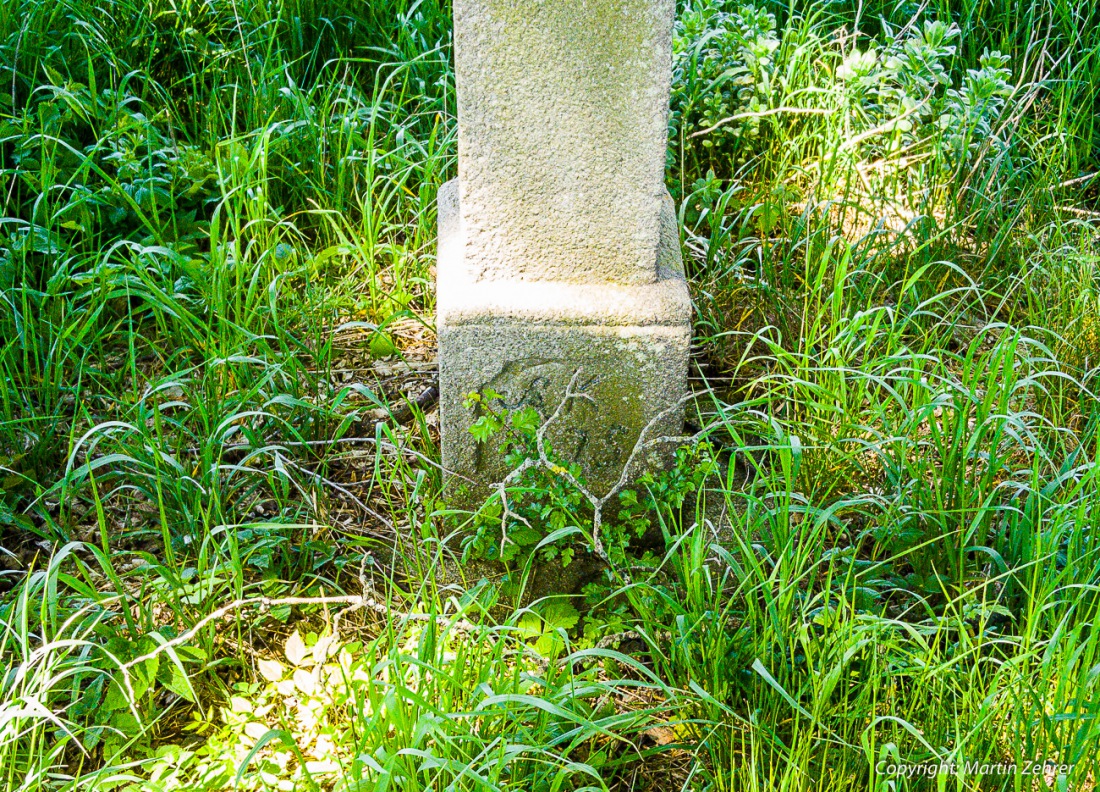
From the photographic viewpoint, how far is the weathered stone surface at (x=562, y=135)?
1613mm

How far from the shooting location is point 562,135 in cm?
170

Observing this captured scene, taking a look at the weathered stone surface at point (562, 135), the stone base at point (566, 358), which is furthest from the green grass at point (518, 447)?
the weathered stone surface at point (562, 135)

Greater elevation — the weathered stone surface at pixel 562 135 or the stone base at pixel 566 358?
the weathered stone surface at pixel 562 135

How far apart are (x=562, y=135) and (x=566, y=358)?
37cm

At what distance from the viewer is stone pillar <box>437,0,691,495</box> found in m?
1.63

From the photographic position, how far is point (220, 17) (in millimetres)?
3070

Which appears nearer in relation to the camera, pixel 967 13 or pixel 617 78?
pixel 617 78

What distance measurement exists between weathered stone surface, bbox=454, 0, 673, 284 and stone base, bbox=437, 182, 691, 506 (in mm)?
54

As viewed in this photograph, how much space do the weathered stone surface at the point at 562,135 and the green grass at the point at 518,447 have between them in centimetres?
34

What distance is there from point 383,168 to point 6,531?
4.27 feet

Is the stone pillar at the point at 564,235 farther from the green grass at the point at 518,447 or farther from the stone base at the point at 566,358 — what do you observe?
the green grass at the point at 518,447

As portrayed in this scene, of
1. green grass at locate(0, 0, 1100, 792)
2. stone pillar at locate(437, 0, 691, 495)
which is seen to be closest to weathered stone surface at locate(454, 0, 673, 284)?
stone pillar at locate(437, 0, 691, 495)

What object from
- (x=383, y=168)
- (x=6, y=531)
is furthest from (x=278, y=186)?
(x=6, y=531)

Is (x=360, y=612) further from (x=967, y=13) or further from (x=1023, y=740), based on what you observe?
(x=967, y=13)
